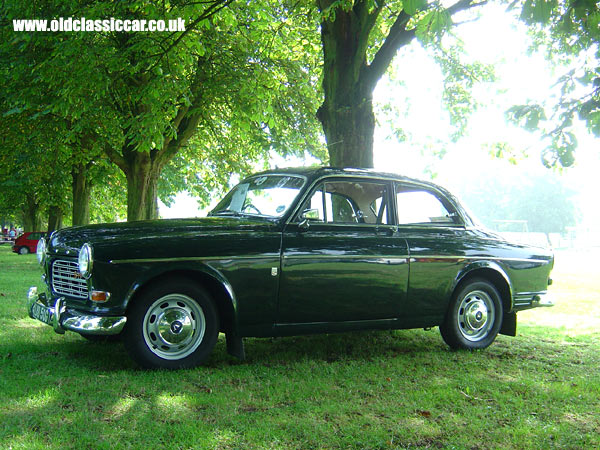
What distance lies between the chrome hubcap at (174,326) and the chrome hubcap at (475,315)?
10.2 feet

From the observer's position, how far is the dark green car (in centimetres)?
528

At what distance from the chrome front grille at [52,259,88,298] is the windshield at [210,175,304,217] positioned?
5.97 feet

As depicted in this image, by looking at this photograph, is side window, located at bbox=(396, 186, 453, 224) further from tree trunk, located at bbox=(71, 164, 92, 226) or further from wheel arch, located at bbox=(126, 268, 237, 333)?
tree trunk, located at bbox=(71, 164, 92, 226)

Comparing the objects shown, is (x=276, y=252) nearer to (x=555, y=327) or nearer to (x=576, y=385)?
(x=576, y=385)

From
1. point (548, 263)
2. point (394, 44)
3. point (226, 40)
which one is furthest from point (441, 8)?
point (226, 40)

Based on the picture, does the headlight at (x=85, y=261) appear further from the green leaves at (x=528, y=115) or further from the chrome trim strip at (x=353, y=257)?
the green leaves at (x=528, y=115)

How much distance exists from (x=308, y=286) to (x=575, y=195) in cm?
8532

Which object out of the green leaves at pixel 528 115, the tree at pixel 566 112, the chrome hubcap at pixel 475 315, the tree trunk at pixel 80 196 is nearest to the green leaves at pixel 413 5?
the tree at pixel 566 112

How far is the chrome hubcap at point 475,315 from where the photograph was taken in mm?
6938

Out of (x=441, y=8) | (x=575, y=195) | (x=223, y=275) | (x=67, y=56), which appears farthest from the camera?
(x=575, y=195)

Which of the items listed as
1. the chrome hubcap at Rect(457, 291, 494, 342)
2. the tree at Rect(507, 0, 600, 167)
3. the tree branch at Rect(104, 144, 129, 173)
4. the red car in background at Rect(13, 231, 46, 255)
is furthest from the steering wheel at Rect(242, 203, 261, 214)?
the red car in background at Rect(13, 231, 46, 255)

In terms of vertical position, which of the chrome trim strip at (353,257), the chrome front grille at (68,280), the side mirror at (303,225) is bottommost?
the chrome front grille at (68,280)

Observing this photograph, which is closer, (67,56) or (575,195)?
(67,56)

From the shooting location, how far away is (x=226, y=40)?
15.3 meters
